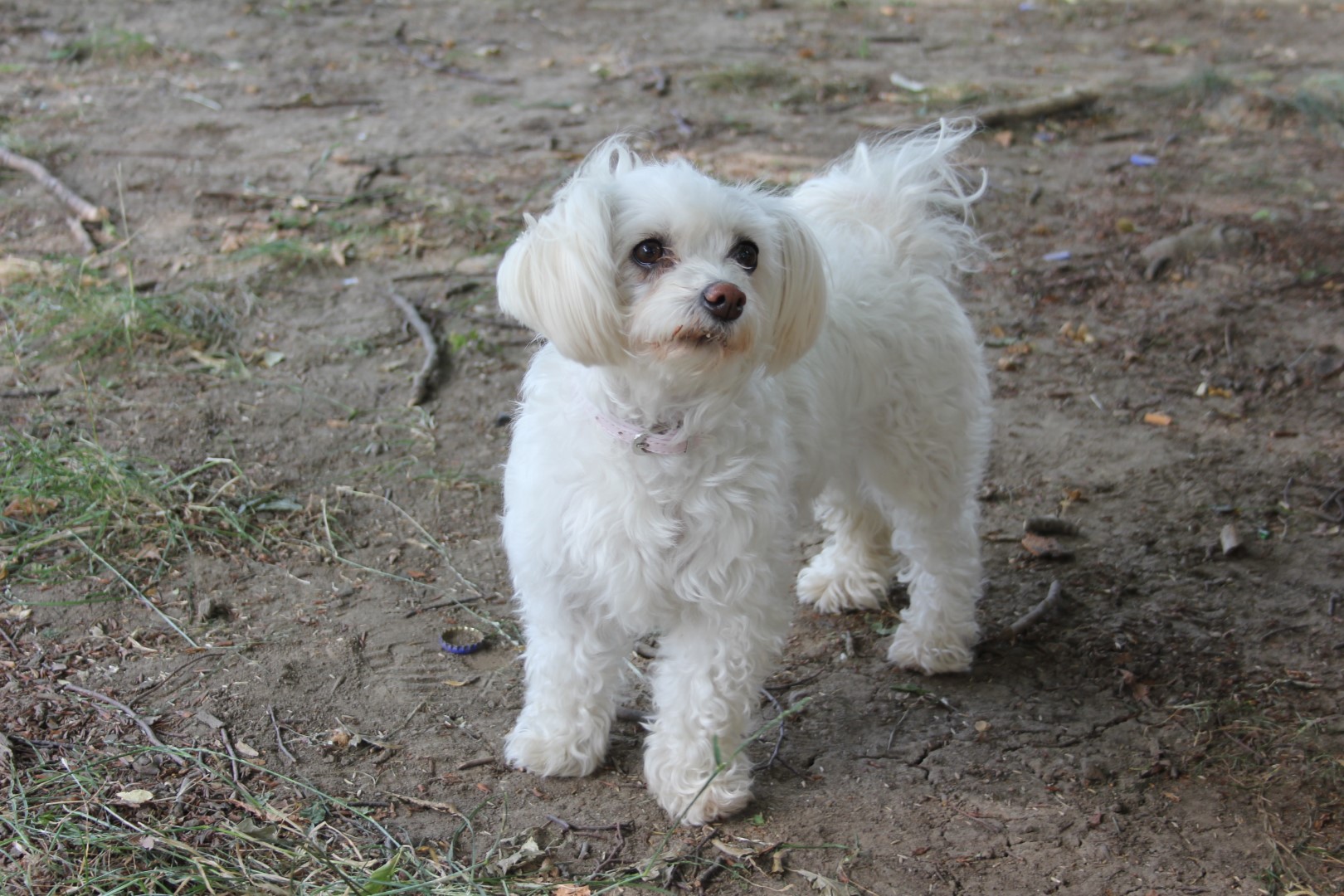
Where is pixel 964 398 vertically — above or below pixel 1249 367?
above

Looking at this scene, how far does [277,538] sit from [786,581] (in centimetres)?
183

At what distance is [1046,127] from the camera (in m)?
7.75

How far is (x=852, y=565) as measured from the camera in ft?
13.1

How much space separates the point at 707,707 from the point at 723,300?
1052mm

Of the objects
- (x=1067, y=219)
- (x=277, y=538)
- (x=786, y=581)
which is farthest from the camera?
(x=1067, y=219)

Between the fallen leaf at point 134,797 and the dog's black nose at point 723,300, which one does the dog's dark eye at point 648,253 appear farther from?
the fallen leaf at point 134,797

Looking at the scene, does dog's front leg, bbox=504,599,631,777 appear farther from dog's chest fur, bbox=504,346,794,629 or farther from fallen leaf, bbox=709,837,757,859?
fallen leaf, bbox=709,837,757,859

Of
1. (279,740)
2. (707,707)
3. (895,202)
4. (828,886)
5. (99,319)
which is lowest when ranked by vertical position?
(828,886)

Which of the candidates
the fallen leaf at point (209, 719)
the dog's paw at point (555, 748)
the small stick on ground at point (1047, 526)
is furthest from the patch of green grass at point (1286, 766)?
the fallen leaf at point (209, 719)

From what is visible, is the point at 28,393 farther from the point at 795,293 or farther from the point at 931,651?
the point at 931,651

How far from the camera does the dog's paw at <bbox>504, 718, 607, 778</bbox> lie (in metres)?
3.08

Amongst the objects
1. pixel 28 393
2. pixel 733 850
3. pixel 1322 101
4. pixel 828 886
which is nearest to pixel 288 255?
pixel 28 393

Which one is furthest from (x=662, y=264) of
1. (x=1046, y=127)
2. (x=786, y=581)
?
(x=1046, y=127)

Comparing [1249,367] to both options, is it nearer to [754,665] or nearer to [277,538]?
[754,665]
